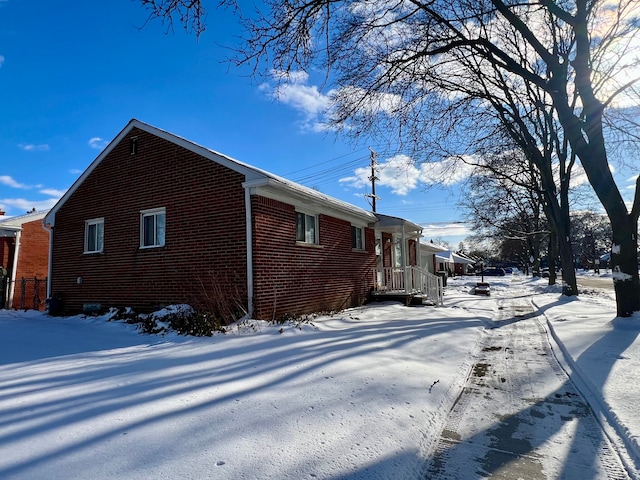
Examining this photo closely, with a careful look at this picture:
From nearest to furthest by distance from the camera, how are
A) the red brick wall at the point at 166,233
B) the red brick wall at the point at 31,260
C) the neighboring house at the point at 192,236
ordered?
the neighboring house at the point at 192,236 < the red brick wall at the point at 166,233 < the red brick wall at the point at 31,260

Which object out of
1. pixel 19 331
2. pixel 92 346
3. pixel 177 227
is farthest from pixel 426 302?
pixel 19 331

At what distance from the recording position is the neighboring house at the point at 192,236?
893 centimetres

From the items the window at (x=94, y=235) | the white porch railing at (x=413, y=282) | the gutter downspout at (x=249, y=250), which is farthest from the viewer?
the white porch railing at (x=413, y=282)

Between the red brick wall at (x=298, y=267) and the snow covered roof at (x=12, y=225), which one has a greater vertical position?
the snow covered roof at (x=12, y=225)

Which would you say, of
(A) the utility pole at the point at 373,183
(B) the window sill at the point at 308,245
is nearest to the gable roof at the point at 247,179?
(B) the window sill at the point at 308,245

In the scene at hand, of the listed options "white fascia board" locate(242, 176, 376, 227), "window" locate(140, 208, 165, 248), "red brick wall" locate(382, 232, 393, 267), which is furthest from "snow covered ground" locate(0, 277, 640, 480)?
"red brick wall" locate(382, 232, 393, 267)

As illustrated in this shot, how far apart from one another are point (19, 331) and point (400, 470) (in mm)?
8962

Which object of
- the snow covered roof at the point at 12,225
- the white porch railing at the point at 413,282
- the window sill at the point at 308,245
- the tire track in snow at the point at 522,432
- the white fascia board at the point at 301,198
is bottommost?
the tire track in snow at the point at 522,432

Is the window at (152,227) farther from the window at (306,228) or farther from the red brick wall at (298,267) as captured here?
the window at (306,228)

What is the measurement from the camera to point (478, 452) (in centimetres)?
313

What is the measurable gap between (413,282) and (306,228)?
6289 mm

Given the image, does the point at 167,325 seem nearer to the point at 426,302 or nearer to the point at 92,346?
the point at 92,346

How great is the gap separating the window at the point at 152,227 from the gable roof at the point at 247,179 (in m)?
2.03

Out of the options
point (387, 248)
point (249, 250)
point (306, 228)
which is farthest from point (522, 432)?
point (387, 248)
